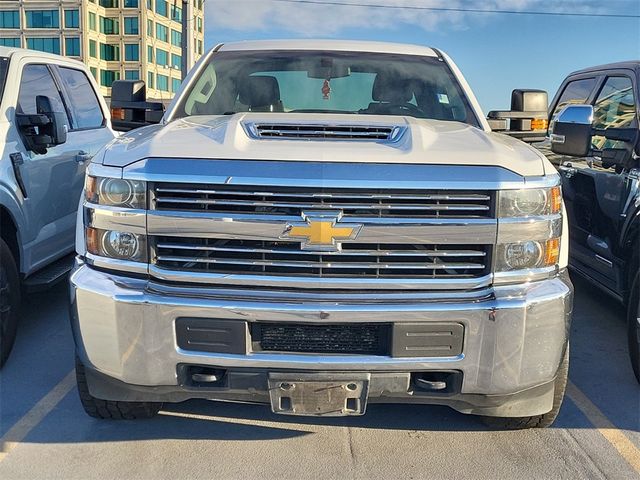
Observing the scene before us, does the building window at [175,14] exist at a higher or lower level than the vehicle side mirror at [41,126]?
higher

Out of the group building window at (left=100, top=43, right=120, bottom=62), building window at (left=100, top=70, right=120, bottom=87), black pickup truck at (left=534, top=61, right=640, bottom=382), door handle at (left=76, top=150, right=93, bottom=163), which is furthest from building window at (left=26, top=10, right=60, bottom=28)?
black pickup truck at (left=534, top=61, right=640, bottom=382)

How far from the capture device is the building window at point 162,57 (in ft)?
274

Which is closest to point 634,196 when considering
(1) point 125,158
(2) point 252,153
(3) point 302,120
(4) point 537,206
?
(4) point 537,206

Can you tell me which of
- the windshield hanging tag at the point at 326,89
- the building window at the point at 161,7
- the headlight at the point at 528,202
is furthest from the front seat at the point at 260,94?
the building window at the point at 161,7

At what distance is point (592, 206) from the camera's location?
532cm

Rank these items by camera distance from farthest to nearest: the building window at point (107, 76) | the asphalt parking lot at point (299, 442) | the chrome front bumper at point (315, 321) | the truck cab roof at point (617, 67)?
the building window at point (107, 76) < the truck cab roof at point (617, 67) < the asphalt parking lot at point (299, 442) < the chrome front bumper at point (315, 321)

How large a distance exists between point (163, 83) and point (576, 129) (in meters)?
87.0

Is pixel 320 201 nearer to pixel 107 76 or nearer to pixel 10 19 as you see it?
pixel 107 76

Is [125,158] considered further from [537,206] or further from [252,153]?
[537,206]

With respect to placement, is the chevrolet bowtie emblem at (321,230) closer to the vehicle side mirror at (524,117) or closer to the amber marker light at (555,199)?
the amber marker light at (555,199)

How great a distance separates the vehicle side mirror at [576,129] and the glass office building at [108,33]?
2816 inches

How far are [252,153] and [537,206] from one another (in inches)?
47.4

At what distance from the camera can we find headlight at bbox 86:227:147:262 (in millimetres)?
2756

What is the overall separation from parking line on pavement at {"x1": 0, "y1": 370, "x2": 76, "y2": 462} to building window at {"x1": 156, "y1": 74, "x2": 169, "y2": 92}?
84.8 m
